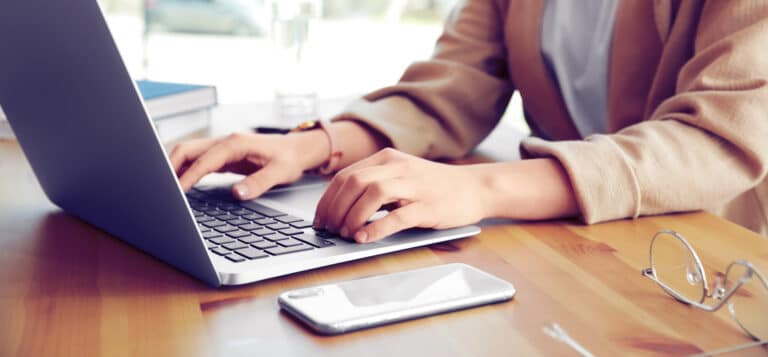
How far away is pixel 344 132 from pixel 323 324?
0.50m

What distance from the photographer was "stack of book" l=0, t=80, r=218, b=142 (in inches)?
42.4

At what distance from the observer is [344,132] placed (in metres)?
0.98

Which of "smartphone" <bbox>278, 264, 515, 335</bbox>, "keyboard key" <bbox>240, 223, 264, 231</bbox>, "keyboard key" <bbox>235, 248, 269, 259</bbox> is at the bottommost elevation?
"keyboard key" <bbox>240, 223, 264, 231</bbox>

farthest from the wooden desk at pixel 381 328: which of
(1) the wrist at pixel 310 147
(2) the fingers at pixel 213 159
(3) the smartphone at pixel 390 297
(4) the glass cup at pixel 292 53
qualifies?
(4) the glass cup at pixel 292 53

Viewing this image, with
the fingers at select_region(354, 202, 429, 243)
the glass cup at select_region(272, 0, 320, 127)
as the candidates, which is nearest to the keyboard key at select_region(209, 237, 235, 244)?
the fingers at select_region(354, 202, 429, 243)

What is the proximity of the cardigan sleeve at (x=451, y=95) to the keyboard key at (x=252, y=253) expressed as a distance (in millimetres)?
394

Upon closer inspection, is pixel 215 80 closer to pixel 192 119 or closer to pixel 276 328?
pixel 192 119

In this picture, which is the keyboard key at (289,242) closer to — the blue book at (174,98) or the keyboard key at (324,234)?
the keyboard key at (324,234)

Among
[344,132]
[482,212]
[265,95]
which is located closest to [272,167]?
[344,132]

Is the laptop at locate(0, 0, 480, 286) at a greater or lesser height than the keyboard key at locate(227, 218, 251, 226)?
greater

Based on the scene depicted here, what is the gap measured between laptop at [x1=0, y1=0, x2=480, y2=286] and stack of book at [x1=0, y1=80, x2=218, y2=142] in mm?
286

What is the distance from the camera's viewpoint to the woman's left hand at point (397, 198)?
2.19ft

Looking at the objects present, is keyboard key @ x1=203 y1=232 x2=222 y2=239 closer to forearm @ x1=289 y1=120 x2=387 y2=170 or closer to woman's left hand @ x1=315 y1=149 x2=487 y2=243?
woman's left hand @ x1=315 y1=149 x2=487 y2=243

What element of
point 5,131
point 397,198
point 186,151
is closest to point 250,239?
point 397,198
